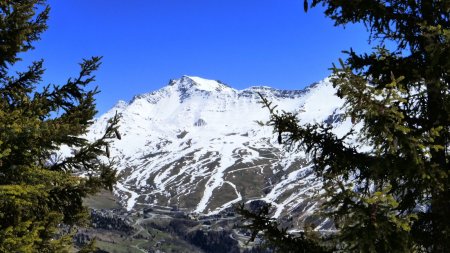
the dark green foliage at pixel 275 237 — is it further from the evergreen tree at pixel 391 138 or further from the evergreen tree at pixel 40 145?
the evergreen tree at pixel 40 145

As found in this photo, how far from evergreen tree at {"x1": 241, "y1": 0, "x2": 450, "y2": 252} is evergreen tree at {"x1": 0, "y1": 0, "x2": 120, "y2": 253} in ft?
18.6

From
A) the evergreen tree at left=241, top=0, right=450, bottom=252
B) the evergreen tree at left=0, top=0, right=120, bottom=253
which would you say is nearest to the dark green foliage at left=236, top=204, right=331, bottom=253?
the evergreen tree at left=241, top=0, right=450, bottom=252

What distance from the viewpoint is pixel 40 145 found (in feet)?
36.8

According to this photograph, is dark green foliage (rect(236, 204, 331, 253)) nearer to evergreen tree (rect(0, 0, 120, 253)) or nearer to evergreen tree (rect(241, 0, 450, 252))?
evergreen tree (rect(241, 0, 450, 252))

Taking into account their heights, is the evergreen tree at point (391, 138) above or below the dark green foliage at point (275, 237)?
above

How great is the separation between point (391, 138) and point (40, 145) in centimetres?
851

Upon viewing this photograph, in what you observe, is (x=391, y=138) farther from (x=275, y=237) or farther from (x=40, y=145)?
(x=40, y=145)

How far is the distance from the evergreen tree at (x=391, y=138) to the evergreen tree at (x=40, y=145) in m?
5.68

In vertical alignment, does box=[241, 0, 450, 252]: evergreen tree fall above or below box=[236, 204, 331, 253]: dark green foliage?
above

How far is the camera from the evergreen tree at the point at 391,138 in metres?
7.84

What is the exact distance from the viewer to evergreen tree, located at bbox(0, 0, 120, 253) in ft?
33.0

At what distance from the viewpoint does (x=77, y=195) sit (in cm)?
1337

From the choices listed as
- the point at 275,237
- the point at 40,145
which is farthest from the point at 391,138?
the point at 40,145

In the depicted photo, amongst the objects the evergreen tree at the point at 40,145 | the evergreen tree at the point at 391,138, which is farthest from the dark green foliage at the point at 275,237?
the evergreen tree at the point at 40,145
